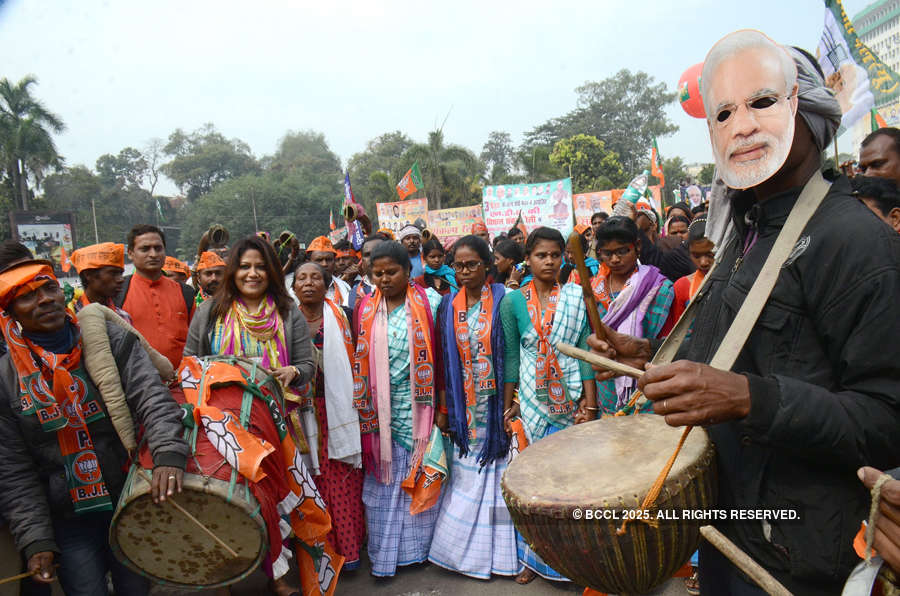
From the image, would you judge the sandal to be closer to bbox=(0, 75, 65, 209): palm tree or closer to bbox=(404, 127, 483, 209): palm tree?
bbox=(404, 127, 483, 209): palm tree

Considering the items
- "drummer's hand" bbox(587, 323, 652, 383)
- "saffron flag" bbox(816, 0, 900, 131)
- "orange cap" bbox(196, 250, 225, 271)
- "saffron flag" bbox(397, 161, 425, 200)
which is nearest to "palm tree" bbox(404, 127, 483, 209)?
"saffron flag" bbox(397, 161, 425, 200)

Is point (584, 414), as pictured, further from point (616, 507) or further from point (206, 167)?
point (206, 167)

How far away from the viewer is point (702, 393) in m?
1.16

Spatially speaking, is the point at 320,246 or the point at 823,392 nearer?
the point at 823,392

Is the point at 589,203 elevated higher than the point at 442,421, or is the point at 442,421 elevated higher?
the point at 589,203

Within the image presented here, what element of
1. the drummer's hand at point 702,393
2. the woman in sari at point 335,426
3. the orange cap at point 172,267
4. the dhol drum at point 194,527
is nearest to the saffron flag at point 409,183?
the orange cap at point 172,267

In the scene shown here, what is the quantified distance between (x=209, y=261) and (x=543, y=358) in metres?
3.03

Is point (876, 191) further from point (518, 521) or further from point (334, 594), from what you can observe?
point (334, 594)

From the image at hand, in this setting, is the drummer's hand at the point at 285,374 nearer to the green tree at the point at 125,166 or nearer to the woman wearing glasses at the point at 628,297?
the woman wearing glasses at the point at 628,297

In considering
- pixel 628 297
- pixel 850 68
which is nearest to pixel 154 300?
pixel 628 297

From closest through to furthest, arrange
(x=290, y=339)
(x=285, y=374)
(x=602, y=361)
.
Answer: (x=602, y=361) → (x=285, y=374) → (x=290, y=339)

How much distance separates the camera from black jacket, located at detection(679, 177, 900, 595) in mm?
1138

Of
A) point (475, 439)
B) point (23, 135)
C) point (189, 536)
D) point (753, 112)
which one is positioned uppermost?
point (23, 135)

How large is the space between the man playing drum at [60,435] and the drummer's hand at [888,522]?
7.75 ft
